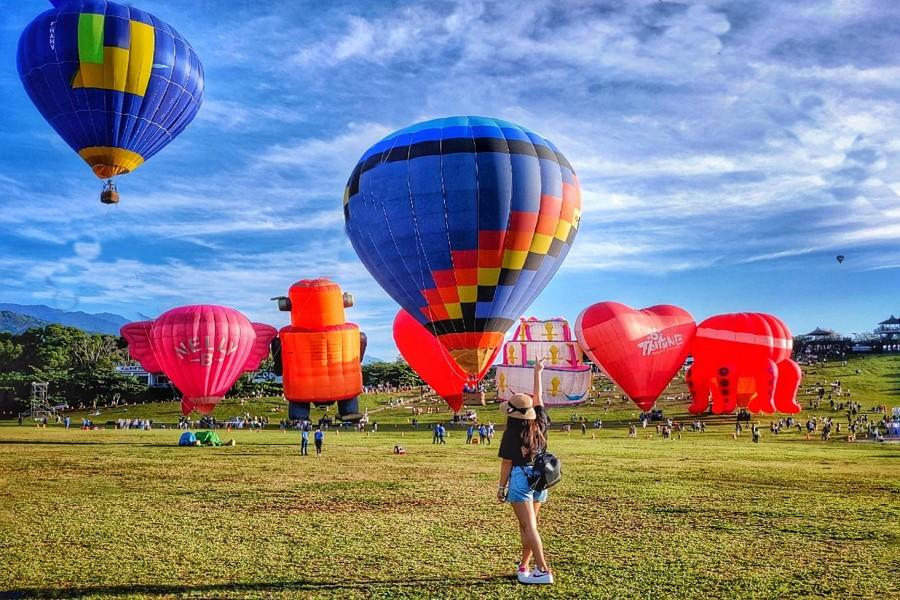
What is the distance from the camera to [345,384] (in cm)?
4675

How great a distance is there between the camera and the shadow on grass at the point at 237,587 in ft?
21.5

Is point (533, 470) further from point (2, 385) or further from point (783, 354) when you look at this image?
point (2, 385)

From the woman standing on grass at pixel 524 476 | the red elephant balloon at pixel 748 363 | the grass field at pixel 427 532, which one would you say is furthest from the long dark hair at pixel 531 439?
the red elephant balloon at pixel 748 363

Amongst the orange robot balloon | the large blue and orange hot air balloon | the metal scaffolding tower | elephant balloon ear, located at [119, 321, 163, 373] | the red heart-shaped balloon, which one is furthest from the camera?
the metal scaffolding tower

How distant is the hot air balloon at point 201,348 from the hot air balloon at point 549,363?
2374 cm

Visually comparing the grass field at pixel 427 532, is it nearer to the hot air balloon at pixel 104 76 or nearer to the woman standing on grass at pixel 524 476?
the woman standing on grass at pixel 524 476

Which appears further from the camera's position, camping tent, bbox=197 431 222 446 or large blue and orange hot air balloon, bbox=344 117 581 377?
camping tent, bbox=197 431 222 446

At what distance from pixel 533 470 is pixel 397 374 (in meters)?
89.9

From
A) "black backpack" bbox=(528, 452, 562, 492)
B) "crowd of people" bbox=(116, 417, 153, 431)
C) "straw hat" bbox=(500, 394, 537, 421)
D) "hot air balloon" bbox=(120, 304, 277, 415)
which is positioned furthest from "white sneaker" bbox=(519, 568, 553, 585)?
"crowd of people" bbox=(116, 417, 153, 431)

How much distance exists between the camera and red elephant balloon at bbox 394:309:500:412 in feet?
150

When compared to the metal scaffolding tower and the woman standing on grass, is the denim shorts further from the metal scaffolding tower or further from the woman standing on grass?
the metal scaffolding tower

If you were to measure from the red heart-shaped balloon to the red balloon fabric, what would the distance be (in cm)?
935

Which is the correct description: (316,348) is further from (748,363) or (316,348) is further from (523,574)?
(523,574)

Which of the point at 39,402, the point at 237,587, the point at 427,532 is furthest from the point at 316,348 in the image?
the point at 237,587
